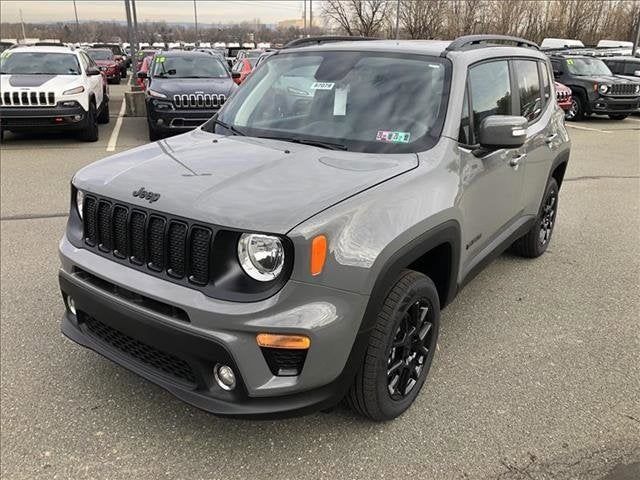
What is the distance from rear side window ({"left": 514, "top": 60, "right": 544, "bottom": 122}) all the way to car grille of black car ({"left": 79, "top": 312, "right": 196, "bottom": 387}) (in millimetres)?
2980

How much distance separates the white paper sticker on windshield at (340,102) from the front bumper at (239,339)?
1371mm

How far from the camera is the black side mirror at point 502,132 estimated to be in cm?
300

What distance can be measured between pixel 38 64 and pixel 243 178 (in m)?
10.2

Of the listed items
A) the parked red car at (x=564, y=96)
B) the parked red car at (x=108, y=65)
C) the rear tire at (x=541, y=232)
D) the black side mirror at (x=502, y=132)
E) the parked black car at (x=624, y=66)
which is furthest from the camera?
the parked red car at (x=108, y=65)

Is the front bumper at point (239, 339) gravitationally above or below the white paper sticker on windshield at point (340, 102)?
below

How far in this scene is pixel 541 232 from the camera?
504 centimetres

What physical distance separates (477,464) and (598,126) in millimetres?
15100

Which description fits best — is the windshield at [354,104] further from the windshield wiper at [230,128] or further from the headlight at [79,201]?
the headlight at [79,201]

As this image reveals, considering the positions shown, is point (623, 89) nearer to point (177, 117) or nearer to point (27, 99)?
point (177, 117)

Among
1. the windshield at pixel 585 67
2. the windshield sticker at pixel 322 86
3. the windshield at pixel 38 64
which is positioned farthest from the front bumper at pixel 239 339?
the windshield at pixel 585 67

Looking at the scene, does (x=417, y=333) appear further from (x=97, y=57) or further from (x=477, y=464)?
(x=97, y=57)

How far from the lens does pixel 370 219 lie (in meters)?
2.35

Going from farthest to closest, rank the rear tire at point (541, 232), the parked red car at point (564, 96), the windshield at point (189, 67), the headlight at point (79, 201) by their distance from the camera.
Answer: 1. the parked red car at point (564, 96)
2. the windshield at point (189, 67)
3. the rear tire at point (541, 232)
4. the headlight at point (79, 201)

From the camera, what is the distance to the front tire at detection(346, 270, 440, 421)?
8.13ft
